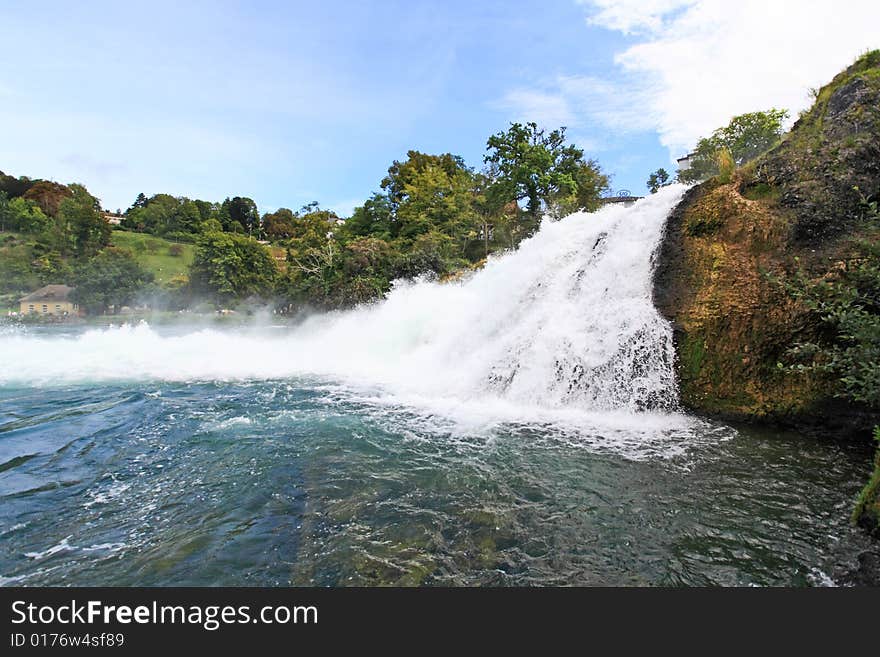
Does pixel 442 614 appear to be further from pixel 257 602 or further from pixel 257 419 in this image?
pixel 257 419

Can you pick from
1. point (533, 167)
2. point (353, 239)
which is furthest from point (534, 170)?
point (353, 239)

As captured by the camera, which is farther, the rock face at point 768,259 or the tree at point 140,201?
the tree at point 140,201

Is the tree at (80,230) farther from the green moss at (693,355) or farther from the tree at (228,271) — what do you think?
the green moss at (693,355)

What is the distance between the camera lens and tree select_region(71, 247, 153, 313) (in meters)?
45.8

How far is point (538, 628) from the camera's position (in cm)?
236

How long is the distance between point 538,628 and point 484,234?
26295 millimetres

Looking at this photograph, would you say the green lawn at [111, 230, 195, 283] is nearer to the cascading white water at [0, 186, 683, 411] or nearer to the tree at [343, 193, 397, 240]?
the tree at [343, 193, 397, 240]

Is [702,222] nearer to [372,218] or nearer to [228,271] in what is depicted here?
[372,218]

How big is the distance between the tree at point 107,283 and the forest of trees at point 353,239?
107 mm

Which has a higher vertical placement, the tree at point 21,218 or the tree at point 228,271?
the tree at point 21,218

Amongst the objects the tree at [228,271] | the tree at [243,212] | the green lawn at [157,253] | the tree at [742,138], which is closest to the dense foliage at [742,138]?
the tree at [742,138]

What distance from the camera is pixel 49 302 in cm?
4488

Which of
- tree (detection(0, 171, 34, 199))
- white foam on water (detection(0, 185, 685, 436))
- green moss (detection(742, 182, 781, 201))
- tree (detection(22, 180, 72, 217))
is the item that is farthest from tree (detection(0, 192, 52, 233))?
green moss (detection(742, 182, 781, 201))

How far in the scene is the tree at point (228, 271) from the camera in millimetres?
46188
